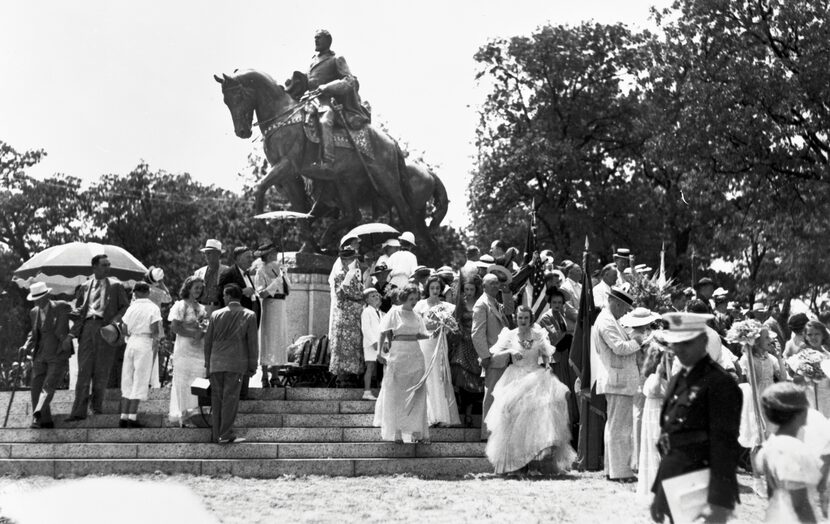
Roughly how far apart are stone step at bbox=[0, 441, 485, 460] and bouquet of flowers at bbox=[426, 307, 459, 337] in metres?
1.68

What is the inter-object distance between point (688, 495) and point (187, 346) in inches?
322

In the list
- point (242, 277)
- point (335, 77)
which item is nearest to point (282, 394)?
point (242, 277)

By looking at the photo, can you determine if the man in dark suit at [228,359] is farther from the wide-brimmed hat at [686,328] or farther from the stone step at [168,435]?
the wide-brimmed hat at [686,328]

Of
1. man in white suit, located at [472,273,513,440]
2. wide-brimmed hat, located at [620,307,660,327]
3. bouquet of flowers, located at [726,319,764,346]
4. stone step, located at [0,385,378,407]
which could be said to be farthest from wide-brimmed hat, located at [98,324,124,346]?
bouquet of flowers, located at [726,319,764,346]

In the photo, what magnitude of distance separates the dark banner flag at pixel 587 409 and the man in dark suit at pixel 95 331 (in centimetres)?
540

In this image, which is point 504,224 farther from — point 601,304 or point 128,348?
point 128,348

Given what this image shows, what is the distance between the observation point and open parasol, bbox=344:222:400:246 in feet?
54.2

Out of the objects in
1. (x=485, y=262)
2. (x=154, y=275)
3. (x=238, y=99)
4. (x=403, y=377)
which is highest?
(x=238, y=99)

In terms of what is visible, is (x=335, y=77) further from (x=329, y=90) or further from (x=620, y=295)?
(x=620, y=295)

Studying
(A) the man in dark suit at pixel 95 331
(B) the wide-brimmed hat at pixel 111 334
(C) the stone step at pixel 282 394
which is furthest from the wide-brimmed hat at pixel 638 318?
(A) the man in dark suit at pixel 95 331

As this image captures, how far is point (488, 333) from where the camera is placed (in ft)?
42.7

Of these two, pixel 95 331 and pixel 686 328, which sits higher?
pixel 95 331

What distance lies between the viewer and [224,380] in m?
11.7

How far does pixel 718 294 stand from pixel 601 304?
173 centimetres
